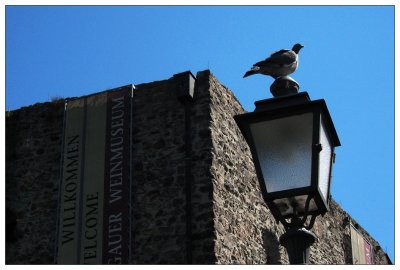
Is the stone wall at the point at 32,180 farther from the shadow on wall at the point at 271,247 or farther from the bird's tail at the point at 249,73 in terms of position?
the bird's tail at the point at 249,73

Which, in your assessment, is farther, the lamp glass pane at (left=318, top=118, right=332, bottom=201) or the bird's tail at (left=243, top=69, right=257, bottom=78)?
the bird's tail at (left=243, top=69, right=257, bottom=78)

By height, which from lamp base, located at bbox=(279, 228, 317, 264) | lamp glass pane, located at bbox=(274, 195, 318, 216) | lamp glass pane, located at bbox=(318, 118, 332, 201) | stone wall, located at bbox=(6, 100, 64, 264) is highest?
stone wall, located at bbox=(6, 100, 64, 264)

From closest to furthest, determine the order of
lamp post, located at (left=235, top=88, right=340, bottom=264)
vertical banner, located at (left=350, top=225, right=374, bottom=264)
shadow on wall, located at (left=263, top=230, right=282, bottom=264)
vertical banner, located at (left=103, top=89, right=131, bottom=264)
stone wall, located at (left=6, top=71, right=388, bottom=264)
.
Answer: lamp post, located at (left=235, top=88, right=340, bottom=264)
stone wall, located at (left=6, top=71, right=388, bottom=264)
vertical banner, located at (left=103, top=89, right=131, bottom=264)
shadow on wall, located at (left=263, top=230, right=282, bottom=264)
vertical banner, located at (left=350, top=225, right=374, bottom=264)

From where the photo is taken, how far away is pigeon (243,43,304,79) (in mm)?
5238

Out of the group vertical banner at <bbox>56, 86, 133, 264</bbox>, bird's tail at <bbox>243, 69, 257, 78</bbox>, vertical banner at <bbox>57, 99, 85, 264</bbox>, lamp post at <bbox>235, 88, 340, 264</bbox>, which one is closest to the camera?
lamp post at <bbox>235, 88, 340, 264</bbox>

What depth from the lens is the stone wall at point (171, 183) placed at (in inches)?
466

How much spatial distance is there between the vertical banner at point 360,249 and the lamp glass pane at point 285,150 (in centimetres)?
1307

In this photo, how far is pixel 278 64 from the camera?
5270 millimetres

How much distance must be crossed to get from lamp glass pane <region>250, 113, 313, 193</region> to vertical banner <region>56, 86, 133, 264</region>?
757 centimetres

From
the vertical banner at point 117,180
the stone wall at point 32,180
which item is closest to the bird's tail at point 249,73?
the vertical banner at point 117,180

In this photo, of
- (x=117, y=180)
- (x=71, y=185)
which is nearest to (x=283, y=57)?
(x=117, y=180)

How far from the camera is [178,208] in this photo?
12023mm

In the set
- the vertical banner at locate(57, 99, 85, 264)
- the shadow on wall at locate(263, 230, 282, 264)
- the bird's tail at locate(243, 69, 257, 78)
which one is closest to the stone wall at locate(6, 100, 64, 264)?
the vertical banner at locate(57, 99, 85, 264)

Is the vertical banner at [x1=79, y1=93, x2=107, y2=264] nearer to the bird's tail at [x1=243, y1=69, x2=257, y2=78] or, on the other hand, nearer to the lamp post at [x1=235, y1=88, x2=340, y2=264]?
the bird's tail at [x1=243, y1=69, x2=257, y2=78]
